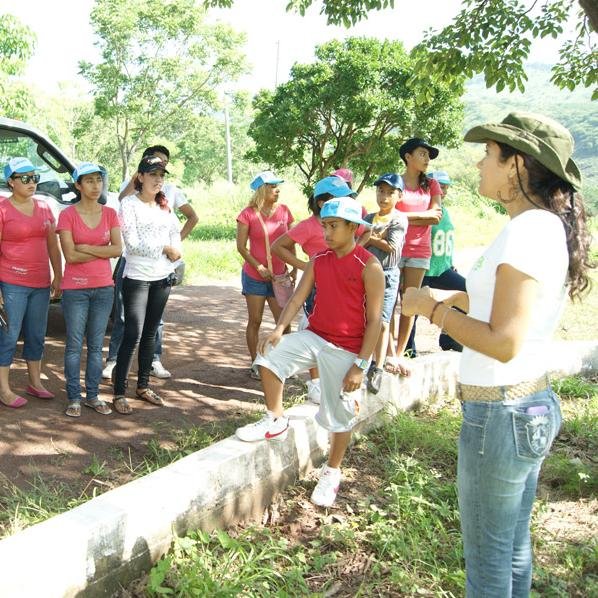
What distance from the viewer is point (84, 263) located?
4.46 metres

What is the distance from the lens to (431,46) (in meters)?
5.80

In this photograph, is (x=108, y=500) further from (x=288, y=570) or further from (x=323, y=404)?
(x=323, y=404)

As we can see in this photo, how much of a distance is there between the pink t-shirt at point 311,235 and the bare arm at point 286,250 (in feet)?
0.45

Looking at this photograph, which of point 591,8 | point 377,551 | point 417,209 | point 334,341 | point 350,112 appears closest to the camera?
point 377,551

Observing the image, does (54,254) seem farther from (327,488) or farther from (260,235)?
(327,488)

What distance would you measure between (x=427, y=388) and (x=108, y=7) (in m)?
20.3

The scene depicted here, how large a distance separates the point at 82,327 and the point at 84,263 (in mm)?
445

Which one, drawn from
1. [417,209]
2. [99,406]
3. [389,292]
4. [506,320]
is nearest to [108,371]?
[99,406]

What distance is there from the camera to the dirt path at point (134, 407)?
3.96 m

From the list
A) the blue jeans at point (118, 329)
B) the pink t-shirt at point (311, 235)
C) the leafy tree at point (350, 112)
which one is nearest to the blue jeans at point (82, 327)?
the blue jeans at point (118, 329)

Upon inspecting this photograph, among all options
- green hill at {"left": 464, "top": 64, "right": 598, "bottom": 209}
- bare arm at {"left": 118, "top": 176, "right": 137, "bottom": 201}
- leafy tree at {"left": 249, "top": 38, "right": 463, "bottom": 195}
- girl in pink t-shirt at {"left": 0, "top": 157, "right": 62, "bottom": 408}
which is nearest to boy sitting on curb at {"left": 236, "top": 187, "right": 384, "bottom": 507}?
girl in pink t-shirt at {"left": 0, "top": 157, "right": 62, "bottom": 408}

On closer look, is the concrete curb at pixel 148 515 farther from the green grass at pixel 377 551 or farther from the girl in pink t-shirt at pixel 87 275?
the girl in pink t-shirt at pixel 87 275

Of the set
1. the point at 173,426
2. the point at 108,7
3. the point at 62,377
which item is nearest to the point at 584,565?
the point at 173,426

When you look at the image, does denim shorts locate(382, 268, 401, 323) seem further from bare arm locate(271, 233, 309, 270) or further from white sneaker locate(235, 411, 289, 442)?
white sneaker locate(235, 411, 289, 442)
